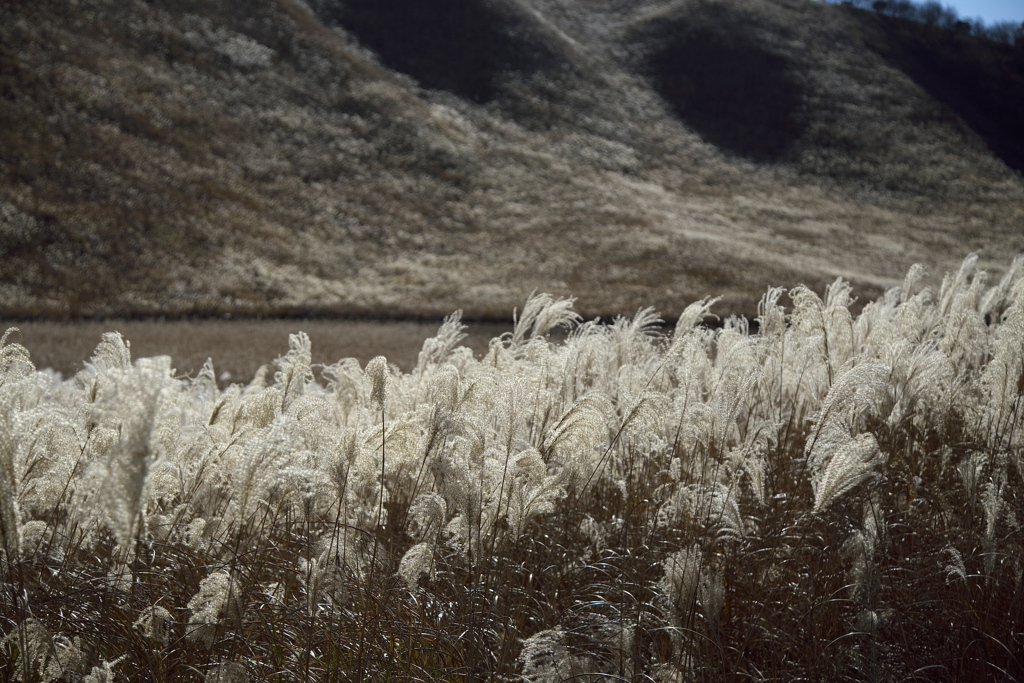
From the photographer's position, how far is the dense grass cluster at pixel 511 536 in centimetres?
176

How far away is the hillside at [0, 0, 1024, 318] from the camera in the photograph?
2070 cm

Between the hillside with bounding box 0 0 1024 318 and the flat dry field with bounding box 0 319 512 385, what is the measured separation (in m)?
2.29

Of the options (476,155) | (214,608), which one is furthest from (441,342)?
(476,155)

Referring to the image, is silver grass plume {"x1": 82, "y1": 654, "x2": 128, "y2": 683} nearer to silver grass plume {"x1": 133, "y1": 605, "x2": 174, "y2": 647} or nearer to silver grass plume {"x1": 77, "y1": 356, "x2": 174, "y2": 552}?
silver grass plume {"x1": 133, "y1": 605, "x2": 174, "y2": 647}

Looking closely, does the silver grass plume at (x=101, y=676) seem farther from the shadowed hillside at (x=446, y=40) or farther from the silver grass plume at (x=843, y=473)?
the shadowed hillside at (x=446, y=40)

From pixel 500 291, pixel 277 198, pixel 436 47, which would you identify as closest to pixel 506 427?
pixel 500 291

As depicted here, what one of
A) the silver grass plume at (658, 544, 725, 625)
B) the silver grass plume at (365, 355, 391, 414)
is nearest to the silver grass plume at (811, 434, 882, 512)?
the silver grass plume at (658, 544, 725, 625)

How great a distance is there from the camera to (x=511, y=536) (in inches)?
72.0

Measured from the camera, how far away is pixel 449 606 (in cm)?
211

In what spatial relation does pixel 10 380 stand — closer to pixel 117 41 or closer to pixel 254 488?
pixel 254 488

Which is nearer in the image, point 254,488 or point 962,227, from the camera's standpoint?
point 254,488

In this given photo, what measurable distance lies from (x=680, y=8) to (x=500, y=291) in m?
47.3

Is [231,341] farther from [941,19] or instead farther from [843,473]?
[941,19]

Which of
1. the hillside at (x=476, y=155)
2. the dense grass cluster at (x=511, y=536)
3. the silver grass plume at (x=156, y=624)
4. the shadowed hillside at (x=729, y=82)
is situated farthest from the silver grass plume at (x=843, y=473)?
the shadowed hillside at (x=729, y=82)
